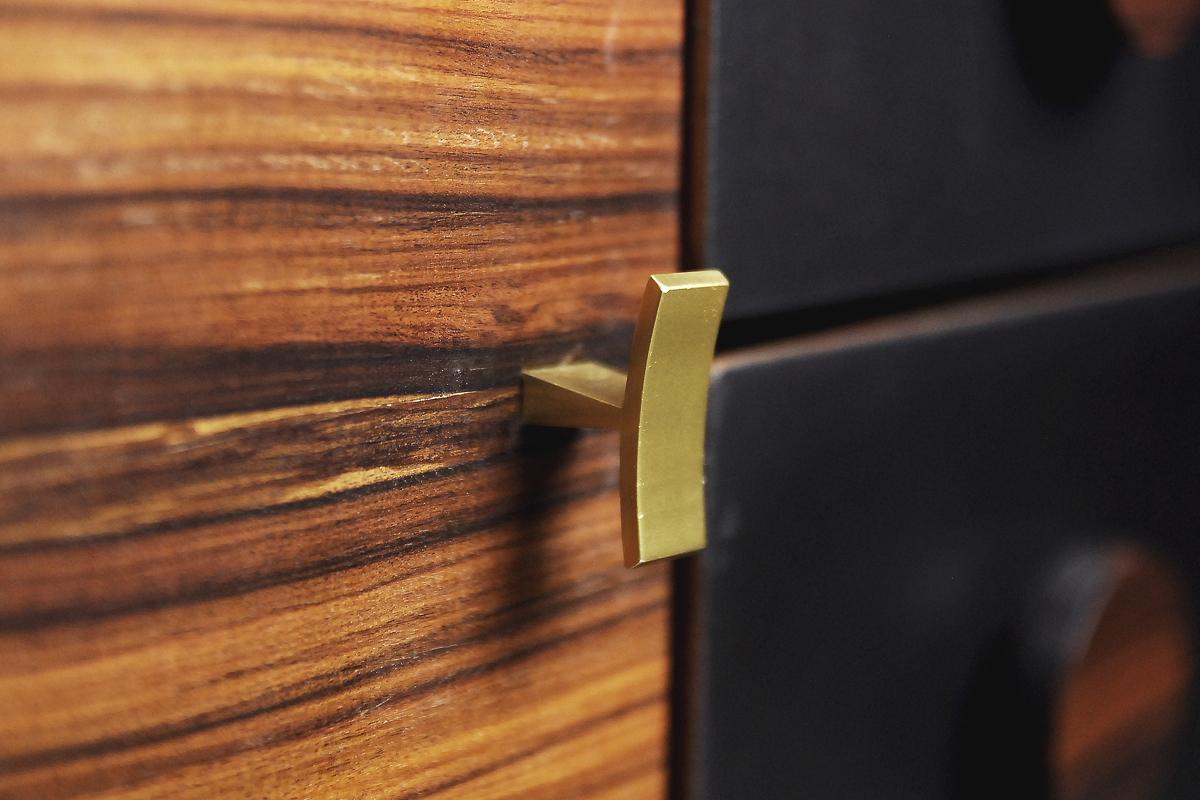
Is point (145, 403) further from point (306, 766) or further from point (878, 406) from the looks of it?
point (878, 406)

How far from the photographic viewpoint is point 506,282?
200mm

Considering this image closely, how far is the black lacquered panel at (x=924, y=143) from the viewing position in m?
0.23

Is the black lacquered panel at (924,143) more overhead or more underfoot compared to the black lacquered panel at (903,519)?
more overhead

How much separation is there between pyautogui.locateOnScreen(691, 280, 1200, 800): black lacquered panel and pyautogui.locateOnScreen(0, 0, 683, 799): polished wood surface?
3cm

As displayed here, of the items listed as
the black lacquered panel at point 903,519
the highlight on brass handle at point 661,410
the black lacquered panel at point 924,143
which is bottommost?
the black lacquered panel at point 903,519

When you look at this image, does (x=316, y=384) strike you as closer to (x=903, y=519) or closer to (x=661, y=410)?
(x=661, y=410)

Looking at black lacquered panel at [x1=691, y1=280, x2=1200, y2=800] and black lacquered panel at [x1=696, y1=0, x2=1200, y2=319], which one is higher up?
black lacquered panel at [x1=696, y1=0, x2=1200, y2=319]

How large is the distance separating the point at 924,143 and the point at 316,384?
0.16m

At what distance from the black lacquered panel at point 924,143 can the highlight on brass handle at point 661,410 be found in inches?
1.7

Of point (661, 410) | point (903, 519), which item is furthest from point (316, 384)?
point (903, 519)

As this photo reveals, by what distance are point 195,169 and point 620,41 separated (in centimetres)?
9

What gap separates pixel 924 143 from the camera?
27 centimetres

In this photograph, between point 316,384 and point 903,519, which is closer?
point 316,384

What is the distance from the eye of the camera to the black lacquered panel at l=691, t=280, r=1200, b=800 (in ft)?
0.81
